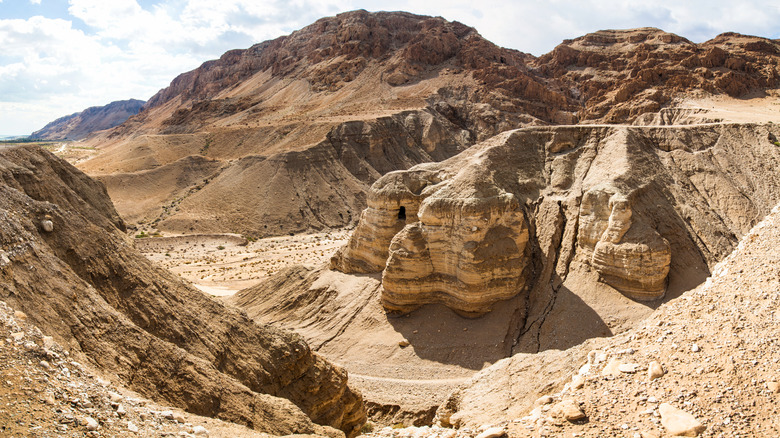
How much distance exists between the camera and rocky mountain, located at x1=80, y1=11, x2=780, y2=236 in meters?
55.6

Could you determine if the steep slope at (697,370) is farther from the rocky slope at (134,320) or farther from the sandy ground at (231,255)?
the sandy ground at (231,255)

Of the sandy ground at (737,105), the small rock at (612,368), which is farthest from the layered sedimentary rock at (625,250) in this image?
the sandy ground at (737,105)

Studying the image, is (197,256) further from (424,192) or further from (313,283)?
(424,192)

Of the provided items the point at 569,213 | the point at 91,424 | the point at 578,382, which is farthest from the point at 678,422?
the point at 569,213

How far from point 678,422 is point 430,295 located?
49.9 ft

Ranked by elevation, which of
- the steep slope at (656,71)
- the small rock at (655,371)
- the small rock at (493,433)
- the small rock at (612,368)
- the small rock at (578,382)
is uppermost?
the steep slope at (656,71)

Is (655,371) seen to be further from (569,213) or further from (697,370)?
(569,213)

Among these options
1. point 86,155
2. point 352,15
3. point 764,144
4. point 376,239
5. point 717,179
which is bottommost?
point 376,239

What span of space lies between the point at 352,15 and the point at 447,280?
102 metres

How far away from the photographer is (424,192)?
23812 mm

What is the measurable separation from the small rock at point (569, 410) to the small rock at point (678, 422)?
3.70 ft

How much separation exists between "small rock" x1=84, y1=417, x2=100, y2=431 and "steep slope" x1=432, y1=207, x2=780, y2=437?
5.90 meters

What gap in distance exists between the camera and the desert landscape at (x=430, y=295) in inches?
297

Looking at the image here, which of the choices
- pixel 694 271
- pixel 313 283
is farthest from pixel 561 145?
pixel 313 283
